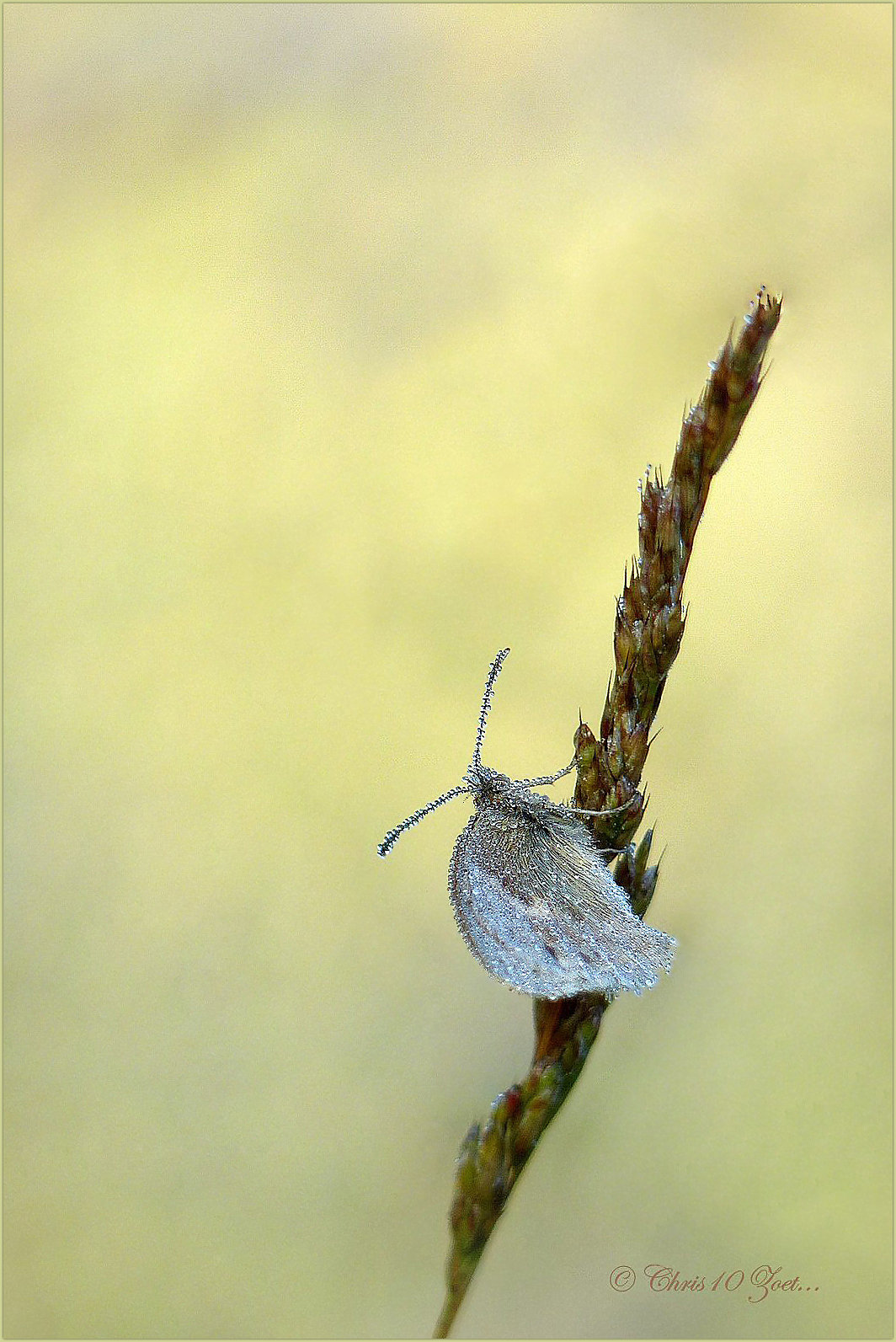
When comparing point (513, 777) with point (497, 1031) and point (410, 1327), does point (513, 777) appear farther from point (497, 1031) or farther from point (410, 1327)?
point (410, 1327)

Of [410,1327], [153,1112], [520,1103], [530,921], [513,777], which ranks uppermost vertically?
[513,777]

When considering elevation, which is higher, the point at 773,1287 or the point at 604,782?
the point at 604,782

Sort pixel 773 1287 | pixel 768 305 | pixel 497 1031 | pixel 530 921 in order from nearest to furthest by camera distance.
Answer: pixel 768 305, pixel 530 921, pixel 773 1287, pixel 497 1031

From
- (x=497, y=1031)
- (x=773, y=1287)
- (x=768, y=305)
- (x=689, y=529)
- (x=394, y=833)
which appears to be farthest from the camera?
(x=497, y=1031)

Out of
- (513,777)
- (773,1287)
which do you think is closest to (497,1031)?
(513,777)
